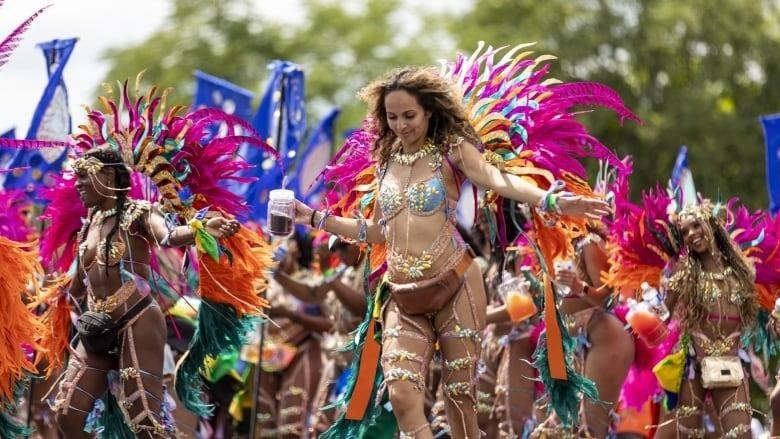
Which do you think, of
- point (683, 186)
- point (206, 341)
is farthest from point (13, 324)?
point (683, 186)

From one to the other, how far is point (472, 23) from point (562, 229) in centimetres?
2319

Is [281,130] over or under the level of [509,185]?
over

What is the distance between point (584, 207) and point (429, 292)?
97cm

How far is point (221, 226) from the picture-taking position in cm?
875

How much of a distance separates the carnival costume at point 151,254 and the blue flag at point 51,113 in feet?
10.8

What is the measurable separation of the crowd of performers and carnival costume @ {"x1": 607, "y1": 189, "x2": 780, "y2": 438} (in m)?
0.02

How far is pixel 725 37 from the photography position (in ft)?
97.6

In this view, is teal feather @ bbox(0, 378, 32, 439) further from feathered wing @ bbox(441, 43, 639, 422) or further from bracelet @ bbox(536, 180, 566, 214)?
bracelet @ bbox(536, 180, 566, 214)

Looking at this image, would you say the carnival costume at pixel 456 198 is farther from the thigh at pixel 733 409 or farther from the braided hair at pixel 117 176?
the thigh at pixel 733 409

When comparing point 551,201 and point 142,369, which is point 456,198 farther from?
point 142,369

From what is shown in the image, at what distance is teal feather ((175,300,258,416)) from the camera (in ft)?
32.4

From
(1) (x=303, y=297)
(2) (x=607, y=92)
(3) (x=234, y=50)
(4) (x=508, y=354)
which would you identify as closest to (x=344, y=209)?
(2) (x=607, y=92)

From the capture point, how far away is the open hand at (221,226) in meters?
8.73

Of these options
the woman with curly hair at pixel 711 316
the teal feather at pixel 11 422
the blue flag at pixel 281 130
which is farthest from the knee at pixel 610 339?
the teal feather at pixel 11 422
